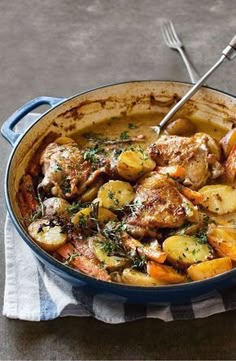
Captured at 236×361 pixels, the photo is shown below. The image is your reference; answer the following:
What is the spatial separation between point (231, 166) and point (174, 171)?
213 millimetres

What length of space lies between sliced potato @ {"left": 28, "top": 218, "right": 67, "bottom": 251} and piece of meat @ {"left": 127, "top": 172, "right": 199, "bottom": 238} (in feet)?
Answer: 0.68

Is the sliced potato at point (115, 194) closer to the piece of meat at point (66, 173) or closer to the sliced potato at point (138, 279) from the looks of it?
the piece of meat at point (66, 173)

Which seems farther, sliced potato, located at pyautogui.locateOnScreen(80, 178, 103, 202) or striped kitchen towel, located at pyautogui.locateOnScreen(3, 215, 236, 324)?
sliced potato, located at pyautogui.locateOnScreen(80, 178, 103, 202)

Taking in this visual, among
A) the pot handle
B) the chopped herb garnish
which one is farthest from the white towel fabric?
the chopped herb garnish

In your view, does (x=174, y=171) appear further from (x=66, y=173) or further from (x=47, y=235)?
(x=47, y=235)

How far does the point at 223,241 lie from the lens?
188 cm

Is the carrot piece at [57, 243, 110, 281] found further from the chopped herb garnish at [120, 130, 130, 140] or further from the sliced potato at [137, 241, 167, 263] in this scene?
the chopped herb garnish at [120, 130, 130, 140]

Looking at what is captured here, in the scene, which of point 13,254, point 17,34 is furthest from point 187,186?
point 17,34

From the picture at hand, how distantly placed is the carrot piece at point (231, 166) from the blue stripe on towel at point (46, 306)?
0.72 metres

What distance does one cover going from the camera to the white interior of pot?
2389 millimetres

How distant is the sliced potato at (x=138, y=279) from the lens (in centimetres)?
178

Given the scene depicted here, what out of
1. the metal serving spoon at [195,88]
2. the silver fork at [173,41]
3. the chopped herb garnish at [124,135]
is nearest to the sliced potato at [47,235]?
the chopped herb garnish at [124,135]

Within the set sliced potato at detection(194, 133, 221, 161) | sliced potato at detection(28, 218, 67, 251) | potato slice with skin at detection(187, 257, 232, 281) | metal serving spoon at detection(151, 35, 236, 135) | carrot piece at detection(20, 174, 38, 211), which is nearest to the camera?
potato slice with skin at detection(187, 257, 232, 281)

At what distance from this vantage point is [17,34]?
3.42 metres
